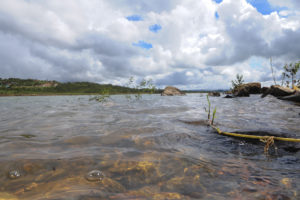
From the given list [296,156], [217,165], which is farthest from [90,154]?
[296,156]

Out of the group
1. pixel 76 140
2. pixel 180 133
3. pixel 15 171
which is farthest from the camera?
pixel 180 133

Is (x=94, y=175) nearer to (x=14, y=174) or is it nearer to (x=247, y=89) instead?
(x=14, y=174)

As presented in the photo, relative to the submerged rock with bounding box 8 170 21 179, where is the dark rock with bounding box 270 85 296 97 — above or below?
above

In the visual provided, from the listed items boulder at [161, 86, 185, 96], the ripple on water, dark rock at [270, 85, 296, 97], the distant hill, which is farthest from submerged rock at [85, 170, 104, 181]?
the distant hill

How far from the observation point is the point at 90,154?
271cm

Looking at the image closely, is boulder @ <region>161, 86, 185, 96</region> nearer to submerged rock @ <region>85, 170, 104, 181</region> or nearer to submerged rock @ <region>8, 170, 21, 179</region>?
submerged rock @ <region>85, 170, 104, 181</region>

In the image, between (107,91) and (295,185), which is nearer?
(295,185)

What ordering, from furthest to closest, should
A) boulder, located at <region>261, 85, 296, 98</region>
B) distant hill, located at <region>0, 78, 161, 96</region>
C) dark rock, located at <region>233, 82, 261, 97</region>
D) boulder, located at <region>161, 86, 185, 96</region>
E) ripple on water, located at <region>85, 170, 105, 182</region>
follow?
distant hill, located at <region>0, 78, 161, 96</region>
boulder, located at <region>161, 86, 185, 96</region>
dark rock, located at <region>233, 82, 261, 97</region>
boulder, located at <region>261, 85, 296, 98</region>
ripple on water, located at <region>85, 170, 105, 182</region>

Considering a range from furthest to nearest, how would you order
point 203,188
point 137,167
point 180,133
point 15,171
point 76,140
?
point 180,133 → point 76,140 → point 137,167 → point 15,171 → point 203,188

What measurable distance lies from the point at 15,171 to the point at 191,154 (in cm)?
264

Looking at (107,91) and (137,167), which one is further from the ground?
(107,91)

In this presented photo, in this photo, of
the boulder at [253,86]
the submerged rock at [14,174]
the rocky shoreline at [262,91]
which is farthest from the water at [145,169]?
the boulder at [253,86]

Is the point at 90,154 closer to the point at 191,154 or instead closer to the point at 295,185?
the point at 191,154

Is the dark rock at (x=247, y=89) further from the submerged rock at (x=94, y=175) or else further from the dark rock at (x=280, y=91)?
the submerged rock at (x=94, y=175)
